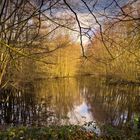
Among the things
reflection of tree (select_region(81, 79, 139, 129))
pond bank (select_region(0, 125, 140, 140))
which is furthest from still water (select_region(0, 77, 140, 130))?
pond bank (select_region(0, 125, 140, 140))

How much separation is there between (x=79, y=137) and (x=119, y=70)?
3210cm

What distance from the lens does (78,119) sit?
17.3m

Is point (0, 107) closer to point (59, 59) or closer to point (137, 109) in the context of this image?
point (137, 109)

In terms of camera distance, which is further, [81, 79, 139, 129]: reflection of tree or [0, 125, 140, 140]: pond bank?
[81, 79, 139, 129]: reflection of tree

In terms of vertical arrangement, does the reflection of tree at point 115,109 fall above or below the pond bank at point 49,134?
Result: below

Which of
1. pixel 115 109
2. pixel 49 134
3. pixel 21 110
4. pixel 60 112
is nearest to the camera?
pixel 49 134

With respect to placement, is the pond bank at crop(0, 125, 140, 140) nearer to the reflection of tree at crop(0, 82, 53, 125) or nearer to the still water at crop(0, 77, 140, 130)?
the still water at crop(0, 77, 140, 130)

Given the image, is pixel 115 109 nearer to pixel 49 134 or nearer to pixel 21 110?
pixel 21 110

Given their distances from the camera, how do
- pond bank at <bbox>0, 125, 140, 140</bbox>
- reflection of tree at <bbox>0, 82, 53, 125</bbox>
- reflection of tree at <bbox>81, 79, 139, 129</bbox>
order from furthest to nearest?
reflection of tree at <bbox>81, 79, 139, 129</bbox>, reflection of tree at <bbox>0, 82, 53, 125</bbox>, pond bank at <bbox>0, 125, 140, 140</bbox>

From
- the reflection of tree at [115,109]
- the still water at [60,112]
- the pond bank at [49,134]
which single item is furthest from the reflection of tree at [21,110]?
the pond bank at [49,134]

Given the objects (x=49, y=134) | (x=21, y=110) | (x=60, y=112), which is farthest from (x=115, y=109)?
(x=49, y=134)

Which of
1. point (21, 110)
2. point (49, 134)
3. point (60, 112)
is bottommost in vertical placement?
point (60, 112)

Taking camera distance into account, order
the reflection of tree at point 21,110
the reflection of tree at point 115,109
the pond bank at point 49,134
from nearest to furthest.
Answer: the pond bank at point 49,134 < the reflection of tree at point 21,110 < the reflection of tree at point 115,109

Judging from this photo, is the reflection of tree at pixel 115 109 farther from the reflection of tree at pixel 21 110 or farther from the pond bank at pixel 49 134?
the pond bank at pixel 49 134
